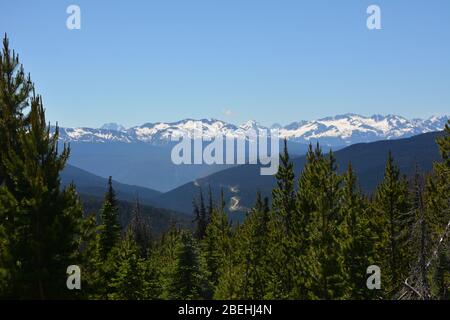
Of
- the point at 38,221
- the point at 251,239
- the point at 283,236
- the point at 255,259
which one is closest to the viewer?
the point at 38,221

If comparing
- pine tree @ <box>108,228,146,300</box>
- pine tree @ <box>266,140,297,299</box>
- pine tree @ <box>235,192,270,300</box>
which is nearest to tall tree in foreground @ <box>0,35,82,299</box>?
pine tree @ <box>108,228,146,300</box>

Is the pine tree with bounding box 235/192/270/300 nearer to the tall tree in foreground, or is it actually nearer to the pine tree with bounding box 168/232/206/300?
the pine tree with bounding box 168/232/206/300

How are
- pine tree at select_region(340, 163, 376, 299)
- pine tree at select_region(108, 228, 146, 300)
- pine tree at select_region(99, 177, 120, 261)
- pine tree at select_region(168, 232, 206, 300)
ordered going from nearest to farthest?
pine tree at select_region(340, 163, 376, 299)
pine tree at select_region(108, 228, 146, 300)
pine tree at select_region(168, 232, 206, 300)
pine tree at select_region(99, 177, 120, 261)

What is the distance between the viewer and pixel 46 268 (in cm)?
1917

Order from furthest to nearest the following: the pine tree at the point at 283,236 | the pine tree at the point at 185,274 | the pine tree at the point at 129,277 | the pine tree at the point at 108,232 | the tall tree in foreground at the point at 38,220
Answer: the pine tree at the point at 108,232 → the pine tree at the point at 283,236 → the pine tree at the point at 185,274 → the pine tree at the point at 129,277 → the tall tree in foreground at the point at 38,220

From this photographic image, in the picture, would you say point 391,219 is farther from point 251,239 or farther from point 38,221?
point 38,221

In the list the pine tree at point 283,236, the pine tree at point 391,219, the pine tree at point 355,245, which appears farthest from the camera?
the pine tree at point 391,219

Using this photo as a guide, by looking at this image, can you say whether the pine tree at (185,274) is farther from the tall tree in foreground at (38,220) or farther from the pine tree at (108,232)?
the tall tree in foreground at (38,220)

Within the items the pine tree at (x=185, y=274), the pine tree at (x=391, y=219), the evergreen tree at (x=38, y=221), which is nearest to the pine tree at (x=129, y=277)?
the pine tree at (x=185, y=274)

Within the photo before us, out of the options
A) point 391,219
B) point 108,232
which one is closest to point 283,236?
point 391,219

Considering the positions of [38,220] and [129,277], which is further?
[129,277]

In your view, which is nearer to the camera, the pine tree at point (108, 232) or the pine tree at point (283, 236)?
the pine tree at point (283, 236)

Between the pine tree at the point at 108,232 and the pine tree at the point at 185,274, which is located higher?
the pine tree at the point at 108,232
